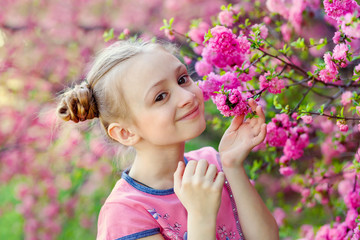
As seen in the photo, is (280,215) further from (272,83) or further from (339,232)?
(272,83)

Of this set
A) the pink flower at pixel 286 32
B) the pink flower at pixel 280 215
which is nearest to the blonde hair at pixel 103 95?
the pink flower at pixel 286 32

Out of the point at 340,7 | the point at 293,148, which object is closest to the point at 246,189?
the point at 293,148

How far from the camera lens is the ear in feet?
5.55

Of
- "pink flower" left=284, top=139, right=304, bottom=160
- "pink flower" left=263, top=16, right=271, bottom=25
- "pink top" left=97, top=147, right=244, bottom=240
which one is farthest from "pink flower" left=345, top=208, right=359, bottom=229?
"pink flower" left=263, top=16, right=271, bottom=25

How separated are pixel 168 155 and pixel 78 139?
2.39 meters

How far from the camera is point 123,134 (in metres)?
1.71

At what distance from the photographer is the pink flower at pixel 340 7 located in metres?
1.47

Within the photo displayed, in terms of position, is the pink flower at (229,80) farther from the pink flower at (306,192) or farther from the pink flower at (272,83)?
the pink flower at (306,192)

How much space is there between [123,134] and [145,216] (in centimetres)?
33

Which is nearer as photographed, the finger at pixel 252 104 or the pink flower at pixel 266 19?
the finger at pixel 252 104

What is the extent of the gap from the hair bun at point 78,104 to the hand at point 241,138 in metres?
0.54

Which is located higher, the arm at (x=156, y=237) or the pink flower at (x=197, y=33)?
the pink flower at (x=197, y=33)

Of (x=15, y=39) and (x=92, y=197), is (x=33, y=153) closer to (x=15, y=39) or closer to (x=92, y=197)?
(x=92, y=197)

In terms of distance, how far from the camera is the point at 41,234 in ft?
13.2
